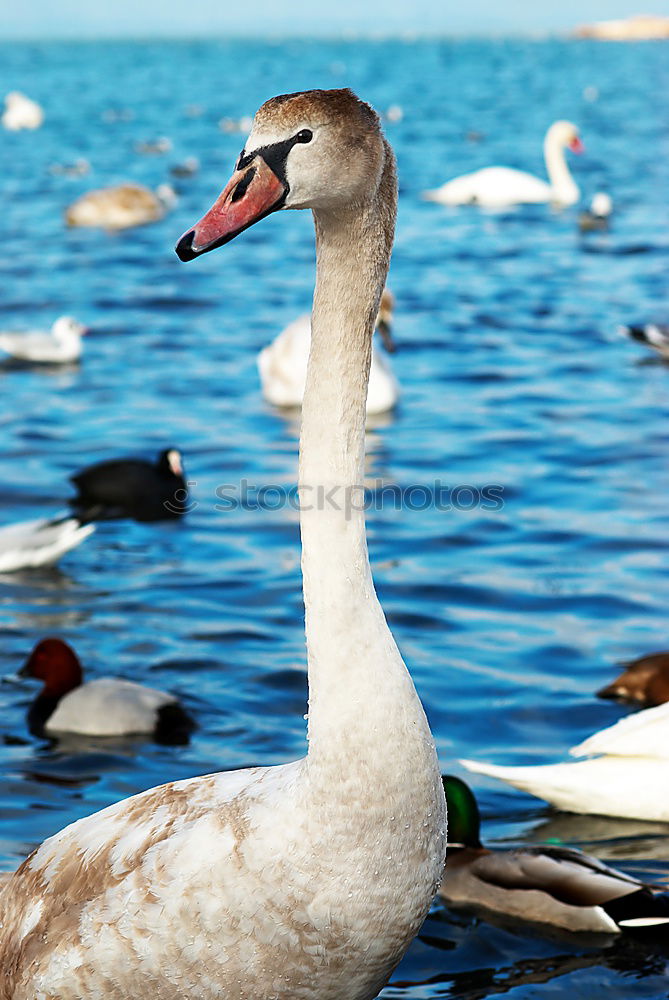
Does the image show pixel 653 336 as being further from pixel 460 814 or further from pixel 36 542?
pixel 460 814

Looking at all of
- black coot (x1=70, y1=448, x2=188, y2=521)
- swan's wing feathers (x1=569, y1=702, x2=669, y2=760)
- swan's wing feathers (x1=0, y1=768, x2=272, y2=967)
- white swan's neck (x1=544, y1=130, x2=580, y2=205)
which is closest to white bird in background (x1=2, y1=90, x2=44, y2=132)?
white swan's neck (x1=544, y1=130, x2=580, y2=205)

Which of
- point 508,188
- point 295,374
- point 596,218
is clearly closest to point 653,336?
point 295,374

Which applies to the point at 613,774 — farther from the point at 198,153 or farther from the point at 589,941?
the point at 198,153

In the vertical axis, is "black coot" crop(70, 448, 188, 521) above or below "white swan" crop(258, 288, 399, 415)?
below

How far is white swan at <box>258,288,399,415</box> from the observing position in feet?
39.2

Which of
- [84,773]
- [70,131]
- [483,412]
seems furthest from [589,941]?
[70,131]

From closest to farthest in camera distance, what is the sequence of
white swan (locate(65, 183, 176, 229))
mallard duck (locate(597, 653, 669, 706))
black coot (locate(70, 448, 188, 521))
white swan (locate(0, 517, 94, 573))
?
1. mallard duck (locate(597, 653, 669, 706))
2. white swan (locate(0, 517, 94, 573))
3. black coot (locate(70, 448, 188, 521))
4. white swan (locate(65, 183, 176, 229))

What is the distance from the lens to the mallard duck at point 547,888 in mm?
5105

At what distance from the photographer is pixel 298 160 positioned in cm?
320

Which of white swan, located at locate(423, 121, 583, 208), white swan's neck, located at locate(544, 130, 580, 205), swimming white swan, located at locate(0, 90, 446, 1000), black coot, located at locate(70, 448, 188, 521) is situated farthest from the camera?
white swan's neck, located at locate(544, 130, 580, 205)

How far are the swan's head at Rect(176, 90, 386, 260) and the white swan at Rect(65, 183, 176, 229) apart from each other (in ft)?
61.8

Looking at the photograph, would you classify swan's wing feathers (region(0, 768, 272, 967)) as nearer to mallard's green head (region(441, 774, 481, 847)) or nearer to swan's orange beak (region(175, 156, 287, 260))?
swan's orange beak (region(175, 156, 287, 260))

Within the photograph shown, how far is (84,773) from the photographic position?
638 centimetres

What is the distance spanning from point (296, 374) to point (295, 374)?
0.08 ft
